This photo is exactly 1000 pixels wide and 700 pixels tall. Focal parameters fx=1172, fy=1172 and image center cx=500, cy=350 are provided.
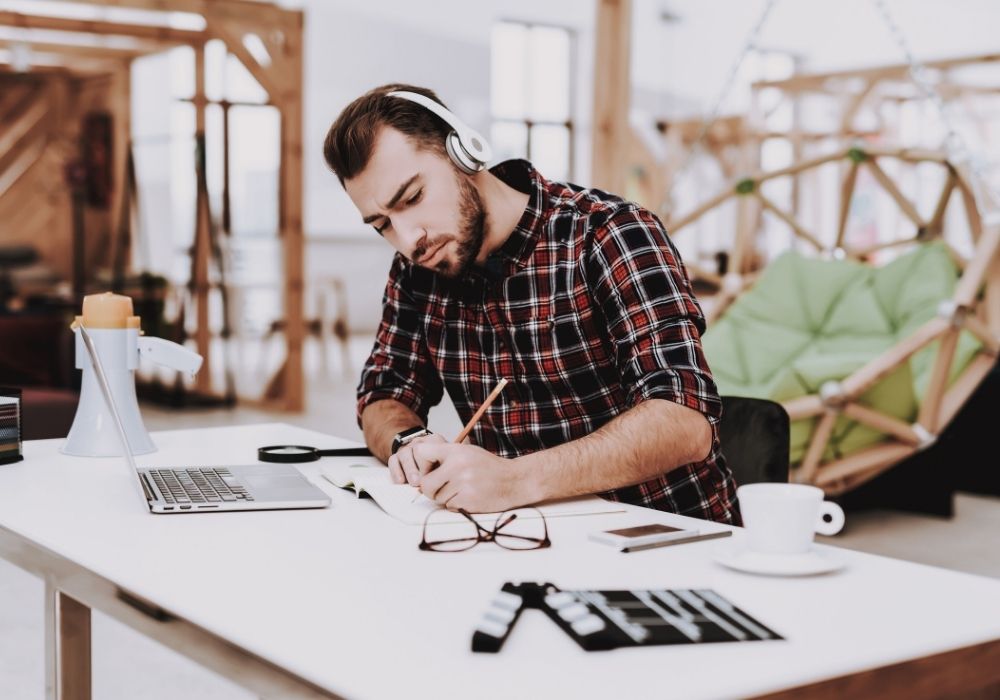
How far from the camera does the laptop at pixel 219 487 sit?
140 centimetres

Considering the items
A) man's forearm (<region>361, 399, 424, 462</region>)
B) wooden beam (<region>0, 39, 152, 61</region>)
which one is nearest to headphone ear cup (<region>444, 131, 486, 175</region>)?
man's forearm (<region>361, 399, 424, 462</region>)

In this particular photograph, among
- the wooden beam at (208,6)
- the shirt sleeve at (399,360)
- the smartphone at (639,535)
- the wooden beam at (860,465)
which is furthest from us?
the wooden beam at (208,6)

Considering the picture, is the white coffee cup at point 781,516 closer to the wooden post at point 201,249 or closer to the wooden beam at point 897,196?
the wooden beam at point 897,196

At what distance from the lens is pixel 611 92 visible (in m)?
5.55

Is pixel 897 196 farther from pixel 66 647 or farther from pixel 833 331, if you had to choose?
pixel 66 647

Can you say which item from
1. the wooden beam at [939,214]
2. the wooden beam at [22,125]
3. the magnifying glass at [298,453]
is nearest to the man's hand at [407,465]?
the magnifying glass at [298,453]

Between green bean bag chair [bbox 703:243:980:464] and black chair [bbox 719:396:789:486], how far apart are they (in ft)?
7.36

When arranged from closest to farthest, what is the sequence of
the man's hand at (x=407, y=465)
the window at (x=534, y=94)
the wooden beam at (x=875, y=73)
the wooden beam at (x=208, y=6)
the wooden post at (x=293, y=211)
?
1. the man's hand at (x=407, y=465)
2. the wooden beam at (x=875, y=73)
3. the wooden beam at (x=208, y=6)
4. the wooden post at (x=293, y=211)
5. the window at (x=534, y=94)

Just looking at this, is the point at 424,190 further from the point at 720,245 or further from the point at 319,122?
the point at 720,245

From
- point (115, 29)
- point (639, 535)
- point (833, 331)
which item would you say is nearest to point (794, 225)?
point (833, 331)

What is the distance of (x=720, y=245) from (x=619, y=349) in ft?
36.5

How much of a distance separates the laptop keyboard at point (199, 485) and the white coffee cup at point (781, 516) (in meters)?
0.62

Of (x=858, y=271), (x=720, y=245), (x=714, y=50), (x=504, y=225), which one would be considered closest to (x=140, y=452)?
(x=504, y=225)

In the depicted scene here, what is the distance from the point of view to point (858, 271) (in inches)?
194
